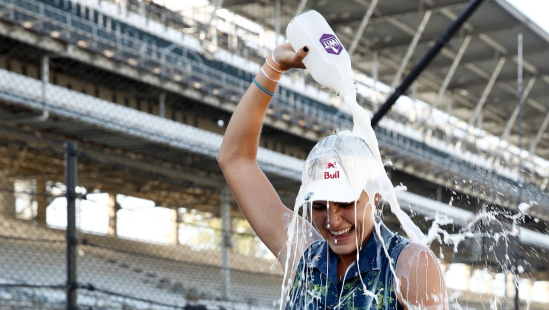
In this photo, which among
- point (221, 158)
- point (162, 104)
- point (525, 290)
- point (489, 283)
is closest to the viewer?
point (221, 158)

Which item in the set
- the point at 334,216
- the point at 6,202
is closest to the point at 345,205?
the point at 334,216

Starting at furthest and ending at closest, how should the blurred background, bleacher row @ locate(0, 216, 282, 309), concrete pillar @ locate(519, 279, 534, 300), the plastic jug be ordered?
Result: bleacher row @ locate(0, 216, 282, 309), the blurred background, concrete pillar @ locate(519, 279, 534, 300), the plastic jug

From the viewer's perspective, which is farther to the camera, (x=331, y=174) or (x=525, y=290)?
(x=525, y=290)

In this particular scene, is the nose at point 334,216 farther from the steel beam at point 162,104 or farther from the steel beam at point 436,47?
the steel beam at point 162,104

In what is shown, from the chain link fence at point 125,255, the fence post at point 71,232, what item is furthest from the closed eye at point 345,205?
the chain link fence at point 125,255

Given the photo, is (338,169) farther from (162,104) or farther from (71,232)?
(162,104)

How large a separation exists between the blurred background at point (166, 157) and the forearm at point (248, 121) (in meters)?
1.45

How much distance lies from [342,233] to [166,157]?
10.2m

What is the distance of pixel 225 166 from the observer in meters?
2.29

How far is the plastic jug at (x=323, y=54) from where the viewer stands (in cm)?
208

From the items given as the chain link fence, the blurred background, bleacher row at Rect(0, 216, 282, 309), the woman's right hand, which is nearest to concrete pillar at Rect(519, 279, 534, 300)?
the blurred background

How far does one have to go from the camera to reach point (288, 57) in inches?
85.7

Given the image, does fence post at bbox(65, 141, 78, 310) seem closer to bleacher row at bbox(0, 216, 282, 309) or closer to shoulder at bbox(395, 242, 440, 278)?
shoulder at bbox(395, 242, 440, 278)

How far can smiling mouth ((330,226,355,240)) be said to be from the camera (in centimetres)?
186
